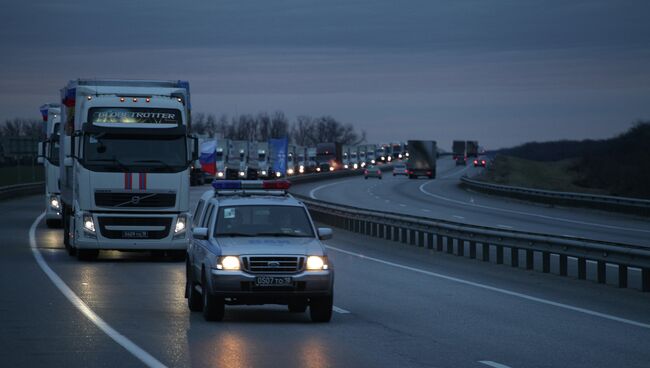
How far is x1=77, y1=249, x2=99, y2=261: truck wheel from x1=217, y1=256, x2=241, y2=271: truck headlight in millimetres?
11644

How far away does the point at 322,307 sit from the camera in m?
15.4

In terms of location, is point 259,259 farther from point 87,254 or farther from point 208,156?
point 208,156

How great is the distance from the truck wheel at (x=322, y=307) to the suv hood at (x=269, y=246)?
585 millimetres

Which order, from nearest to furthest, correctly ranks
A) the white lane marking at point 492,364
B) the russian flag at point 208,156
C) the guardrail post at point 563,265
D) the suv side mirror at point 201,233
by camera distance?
the white lane marking at point 492,364 < the suv side mirror at point 201,233 < the guardrail post at point 563,265 < the russian flag at point 208,156

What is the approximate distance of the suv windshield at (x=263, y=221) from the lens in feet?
52.6

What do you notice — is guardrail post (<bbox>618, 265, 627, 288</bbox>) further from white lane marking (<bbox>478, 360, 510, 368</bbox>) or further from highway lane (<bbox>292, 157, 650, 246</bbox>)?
highway lane (<bbox>292, 157, 650, 246</bbox>)

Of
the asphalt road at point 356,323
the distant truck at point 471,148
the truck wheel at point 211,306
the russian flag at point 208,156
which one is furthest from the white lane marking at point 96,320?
the distant truck at point 471,148

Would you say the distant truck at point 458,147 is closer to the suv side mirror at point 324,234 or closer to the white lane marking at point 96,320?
the white lane marking at point 96,320

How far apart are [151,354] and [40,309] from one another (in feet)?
16.1

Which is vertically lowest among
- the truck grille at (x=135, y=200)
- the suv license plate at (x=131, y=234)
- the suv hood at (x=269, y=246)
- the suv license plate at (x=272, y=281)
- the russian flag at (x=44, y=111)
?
the suv license plate at (x=131, y=234)

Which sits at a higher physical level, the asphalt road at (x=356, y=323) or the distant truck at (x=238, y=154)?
the asphalt road at (x=356, y=323)

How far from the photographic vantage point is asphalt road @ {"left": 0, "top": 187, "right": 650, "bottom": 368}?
12414mm

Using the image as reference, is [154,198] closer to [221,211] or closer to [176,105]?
[176,105]

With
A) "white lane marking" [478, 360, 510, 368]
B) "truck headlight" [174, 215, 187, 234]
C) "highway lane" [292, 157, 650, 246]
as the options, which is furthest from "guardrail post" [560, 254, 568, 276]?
"white lane marking" [478, 360, 510, 368]
